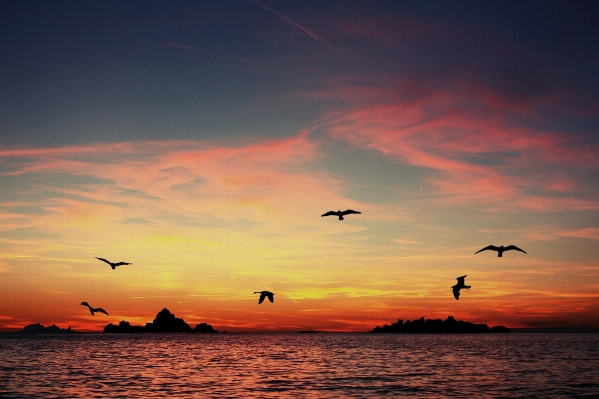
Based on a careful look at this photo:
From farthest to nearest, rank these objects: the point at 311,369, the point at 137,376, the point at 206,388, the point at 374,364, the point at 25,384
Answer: the point at 374,364 < the point at 311,369 < the point at 137,376 < the point at 25,384 < the point at 206,388

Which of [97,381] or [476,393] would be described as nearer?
[476,393]

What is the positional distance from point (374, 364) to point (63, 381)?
37.5 metres

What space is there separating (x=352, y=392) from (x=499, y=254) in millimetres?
15219

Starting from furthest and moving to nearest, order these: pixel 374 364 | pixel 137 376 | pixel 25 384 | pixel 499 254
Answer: pixel 374 364, pixel 137 376, pixel 25 384, pixel 499 254

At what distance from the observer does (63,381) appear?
54.4 meters

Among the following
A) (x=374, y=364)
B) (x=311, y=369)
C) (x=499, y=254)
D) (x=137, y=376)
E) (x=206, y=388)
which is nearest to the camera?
(x=499, y=254)

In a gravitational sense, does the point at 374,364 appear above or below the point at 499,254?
below

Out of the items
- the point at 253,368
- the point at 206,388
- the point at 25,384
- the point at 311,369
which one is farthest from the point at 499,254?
the point at 25,384

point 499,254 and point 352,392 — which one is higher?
point 499,254

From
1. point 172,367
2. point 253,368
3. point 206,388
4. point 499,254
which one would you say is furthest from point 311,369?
point 499,254

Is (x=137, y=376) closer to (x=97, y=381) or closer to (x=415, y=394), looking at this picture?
(x=97, y=381)

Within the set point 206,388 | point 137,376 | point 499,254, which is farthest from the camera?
point 137,376

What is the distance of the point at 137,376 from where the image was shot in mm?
58250

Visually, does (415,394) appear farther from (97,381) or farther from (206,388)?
(97,381)
